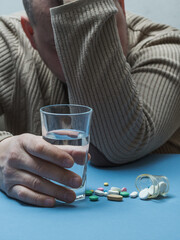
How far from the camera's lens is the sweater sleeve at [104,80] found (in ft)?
3.14

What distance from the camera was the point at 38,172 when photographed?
77 cm

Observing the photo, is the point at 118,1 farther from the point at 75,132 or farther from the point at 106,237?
the point at 106,237

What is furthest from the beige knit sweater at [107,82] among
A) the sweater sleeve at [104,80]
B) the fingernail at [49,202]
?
the fingernail at [49,202]

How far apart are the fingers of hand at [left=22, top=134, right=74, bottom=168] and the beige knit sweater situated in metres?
0.23

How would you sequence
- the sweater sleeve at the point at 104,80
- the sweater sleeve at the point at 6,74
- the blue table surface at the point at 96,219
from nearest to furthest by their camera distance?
the blue table surface at the point at 96,219
the sweater sleeve at the point at 104,80
the sweater sleeve at the point at 6,74

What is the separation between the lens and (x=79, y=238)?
2.01 ft

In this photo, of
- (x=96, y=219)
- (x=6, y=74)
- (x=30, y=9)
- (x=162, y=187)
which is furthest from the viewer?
(x=6, y=74)

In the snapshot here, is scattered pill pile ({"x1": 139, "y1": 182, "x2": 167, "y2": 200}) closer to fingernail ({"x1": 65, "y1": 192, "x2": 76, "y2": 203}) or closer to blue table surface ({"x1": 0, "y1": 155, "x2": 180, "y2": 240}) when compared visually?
blue table surface ({"x1": 0, "y1": 155, "x2": 180, "y2": 240})

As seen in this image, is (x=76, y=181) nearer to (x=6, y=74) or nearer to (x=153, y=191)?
(x=153, y=191)

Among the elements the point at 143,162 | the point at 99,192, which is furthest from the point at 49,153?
the point at 143,162

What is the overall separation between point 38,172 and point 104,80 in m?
0.33

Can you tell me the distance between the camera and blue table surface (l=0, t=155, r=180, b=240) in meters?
0.63

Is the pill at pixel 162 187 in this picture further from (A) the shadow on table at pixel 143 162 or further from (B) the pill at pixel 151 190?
(A) the shadow on table at pixel 143 162

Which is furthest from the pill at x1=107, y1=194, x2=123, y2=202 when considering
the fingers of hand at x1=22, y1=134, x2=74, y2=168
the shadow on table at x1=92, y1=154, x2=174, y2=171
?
the shadow on table at x1=92, y1=154, x2=174, y2=171
